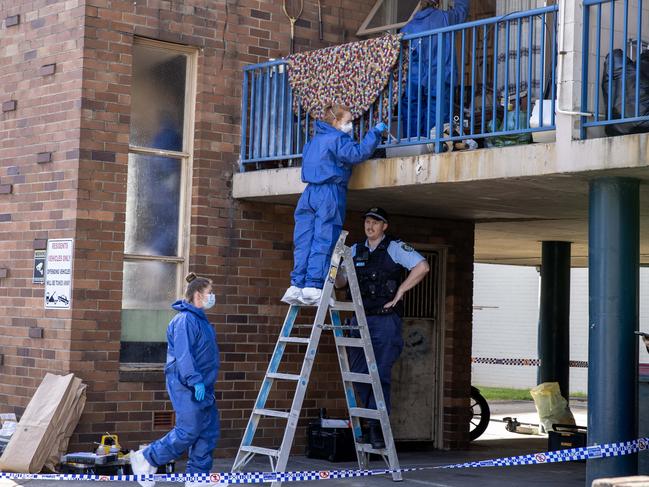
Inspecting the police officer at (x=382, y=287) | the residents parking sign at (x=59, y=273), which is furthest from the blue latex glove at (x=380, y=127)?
the residents parking sign at (x=59, y=273)

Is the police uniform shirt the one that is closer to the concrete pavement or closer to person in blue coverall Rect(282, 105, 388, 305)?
person in blue coverall Rect(282, 105, 388, 305)

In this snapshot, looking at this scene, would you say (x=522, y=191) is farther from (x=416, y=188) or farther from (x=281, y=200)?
(x=281, y=200)

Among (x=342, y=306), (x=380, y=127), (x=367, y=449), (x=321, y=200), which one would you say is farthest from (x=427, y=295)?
(x=380, y=127)

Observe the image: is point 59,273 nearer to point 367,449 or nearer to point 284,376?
point 284,376

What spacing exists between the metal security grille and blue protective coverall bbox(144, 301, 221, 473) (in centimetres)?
418

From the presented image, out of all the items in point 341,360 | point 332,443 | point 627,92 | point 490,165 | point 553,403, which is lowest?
point 332,443

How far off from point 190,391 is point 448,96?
10.9 ft

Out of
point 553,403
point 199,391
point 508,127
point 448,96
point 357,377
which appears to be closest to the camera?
point 199,391

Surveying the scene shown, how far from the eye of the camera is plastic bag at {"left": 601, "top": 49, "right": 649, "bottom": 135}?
845 cm

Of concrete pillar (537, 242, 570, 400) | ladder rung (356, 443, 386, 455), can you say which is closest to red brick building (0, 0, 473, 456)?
ladder rung (356, 443, 386, 455)

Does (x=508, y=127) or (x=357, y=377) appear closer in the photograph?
(x=508, y=127)

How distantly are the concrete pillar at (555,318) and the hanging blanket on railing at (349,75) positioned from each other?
616cm

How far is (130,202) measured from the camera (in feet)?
35.2

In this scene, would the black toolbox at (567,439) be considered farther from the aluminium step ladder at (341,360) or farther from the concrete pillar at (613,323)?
the concrete pillar at (613,323)
